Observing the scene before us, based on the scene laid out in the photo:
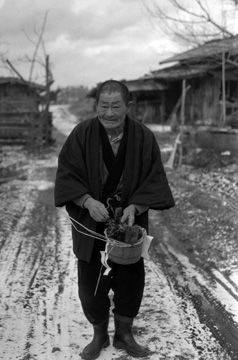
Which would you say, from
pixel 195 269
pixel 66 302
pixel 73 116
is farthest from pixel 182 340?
pixel 73 116

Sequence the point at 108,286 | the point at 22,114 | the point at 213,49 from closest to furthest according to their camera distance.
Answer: the point at 108,286
the point at 213,49
the point at 22,114

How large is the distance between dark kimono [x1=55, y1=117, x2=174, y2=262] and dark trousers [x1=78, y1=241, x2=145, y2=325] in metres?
0.13

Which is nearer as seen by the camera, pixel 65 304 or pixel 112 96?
pixel 112 96

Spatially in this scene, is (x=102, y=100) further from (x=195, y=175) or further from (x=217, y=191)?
(x=195, y=175)

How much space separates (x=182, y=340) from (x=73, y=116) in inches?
1413

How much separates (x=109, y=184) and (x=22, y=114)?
749 inches

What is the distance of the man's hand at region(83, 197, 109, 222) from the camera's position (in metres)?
2.93

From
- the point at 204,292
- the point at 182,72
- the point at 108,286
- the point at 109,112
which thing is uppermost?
the point at 182,72

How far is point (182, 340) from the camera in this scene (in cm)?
346

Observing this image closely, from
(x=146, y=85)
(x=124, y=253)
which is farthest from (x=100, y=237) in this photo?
Answer: (x=146, y=85)

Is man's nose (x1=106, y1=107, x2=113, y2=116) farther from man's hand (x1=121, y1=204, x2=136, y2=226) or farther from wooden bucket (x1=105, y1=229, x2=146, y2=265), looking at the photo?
wooden bucket (x1=105, y1=229, x2=146, y2=265)

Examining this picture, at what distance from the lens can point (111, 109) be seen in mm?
3037

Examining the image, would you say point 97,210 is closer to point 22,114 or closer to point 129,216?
point 129,216

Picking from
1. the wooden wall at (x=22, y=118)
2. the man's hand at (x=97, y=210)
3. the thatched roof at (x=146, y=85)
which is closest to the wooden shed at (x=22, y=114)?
the wooden wall at (x=22, y=118)
